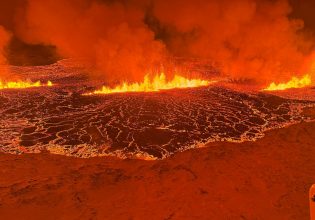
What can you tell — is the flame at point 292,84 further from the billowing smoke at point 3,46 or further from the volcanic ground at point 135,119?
the billowing smoke at point 3,46

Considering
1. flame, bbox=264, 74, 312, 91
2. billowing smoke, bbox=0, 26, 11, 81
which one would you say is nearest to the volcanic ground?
flame, bbox=264, 74, 312, 91

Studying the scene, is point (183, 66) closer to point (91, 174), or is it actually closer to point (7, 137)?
point (7, 137)

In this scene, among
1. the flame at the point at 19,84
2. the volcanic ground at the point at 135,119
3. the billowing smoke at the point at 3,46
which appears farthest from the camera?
the billowing smoke at the point at 3,46

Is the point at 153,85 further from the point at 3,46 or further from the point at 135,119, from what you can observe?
the point at 3,46

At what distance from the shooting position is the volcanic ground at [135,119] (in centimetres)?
715

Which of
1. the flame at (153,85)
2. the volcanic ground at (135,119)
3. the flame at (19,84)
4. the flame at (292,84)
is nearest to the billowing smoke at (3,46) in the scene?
the flame at (19,84)

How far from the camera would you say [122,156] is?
255 inches

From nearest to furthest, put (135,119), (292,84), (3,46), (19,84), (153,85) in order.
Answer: (135,119) < (153,85) < (292,84) < (19,84) < (3,46)

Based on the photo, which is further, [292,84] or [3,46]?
[3,46]

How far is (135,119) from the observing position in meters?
9.41

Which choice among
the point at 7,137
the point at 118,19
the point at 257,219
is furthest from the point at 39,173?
the point at 118,19

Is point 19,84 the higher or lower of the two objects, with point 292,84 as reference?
lower

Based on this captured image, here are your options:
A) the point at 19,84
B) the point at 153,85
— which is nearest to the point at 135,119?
the point at 153,85

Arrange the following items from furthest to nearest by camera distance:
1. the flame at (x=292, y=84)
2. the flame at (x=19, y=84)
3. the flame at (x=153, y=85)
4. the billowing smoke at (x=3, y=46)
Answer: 1. the billowing smoke at (x=3, y=46)
2. the flame at (x=19, y=84)
3. the flame at (x=292, y=84)
4. the flame at (x=153, y=85)
